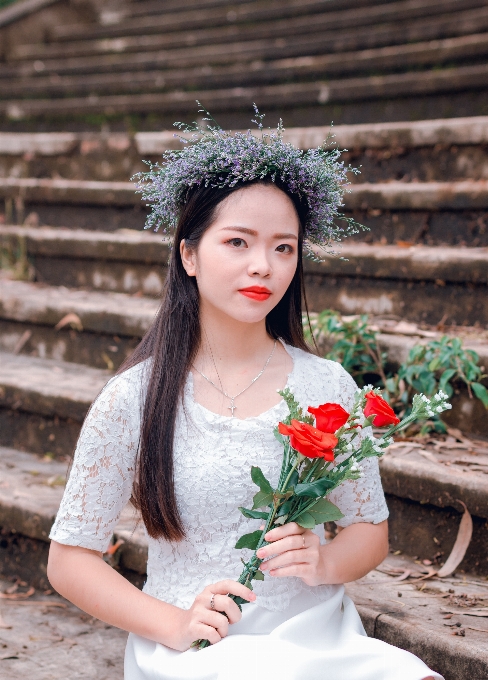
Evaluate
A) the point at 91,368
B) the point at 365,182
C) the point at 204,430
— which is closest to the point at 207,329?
the point at 204,430

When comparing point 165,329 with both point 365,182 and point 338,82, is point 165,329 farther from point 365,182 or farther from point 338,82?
point 338,82

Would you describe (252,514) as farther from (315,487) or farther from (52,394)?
(52,394)

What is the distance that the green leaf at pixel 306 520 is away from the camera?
1588 mm

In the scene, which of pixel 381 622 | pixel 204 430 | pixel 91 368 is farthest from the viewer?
pixel 91 368

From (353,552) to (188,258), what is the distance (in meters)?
0.78

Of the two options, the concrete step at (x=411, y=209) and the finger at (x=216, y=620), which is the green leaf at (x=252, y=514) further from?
the concrete step at (x=411, y=209)

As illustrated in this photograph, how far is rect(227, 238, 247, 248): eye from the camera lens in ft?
5.93

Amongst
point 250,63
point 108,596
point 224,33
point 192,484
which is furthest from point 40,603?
point 224,33

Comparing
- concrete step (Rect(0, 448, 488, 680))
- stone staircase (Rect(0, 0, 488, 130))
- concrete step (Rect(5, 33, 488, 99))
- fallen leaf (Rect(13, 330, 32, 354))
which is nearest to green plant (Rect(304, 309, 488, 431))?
concrete step (Rect(0, 448, 488, 680))

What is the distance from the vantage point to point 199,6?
23.4ft

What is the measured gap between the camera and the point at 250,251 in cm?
180

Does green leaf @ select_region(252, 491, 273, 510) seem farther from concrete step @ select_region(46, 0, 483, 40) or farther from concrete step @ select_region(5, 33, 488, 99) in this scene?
concrete step @ select_region(46, 0, 483, 40)

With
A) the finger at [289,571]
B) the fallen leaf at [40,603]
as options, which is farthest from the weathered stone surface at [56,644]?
the finger at [289,571]

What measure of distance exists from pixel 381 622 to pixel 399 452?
626mm
